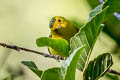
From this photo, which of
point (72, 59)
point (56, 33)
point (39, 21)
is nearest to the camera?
point (72, 59)

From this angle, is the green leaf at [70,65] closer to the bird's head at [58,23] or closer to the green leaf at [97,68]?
the green leaf at [97,68]

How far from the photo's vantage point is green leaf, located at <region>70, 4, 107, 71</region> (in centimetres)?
31

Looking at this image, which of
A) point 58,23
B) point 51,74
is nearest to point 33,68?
point 51,74

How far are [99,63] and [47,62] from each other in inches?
48.0

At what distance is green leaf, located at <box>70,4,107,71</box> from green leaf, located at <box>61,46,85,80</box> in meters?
0.02

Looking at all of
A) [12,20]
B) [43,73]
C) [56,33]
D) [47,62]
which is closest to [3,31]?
[12,20]

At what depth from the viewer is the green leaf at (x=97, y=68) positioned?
0.33 meters

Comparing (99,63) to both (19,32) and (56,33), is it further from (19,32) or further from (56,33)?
(19,32)

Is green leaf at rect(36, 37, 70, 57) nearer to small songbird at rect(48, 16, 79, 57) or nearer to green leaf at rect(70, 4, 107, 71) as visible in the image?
green leaf at rect(70, 4, 107, 71)

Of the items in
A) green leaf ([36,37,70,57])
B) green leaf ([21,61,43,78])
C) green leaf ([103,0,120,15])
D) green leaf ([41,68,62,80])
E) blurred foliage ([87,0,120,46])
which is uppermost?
green leaf ([103,0,120,15])

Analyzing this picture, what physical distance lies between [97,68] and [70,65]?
43 mm

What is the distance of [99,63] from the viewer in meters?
0.34

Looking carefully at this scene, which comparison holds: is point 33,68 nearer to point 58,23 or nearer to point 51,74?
point 51,74

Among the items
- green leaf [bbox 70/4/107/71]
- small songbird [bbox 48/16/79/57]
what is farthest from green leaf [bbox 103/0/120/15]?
small songbird [bbox 48/16/79/57]
